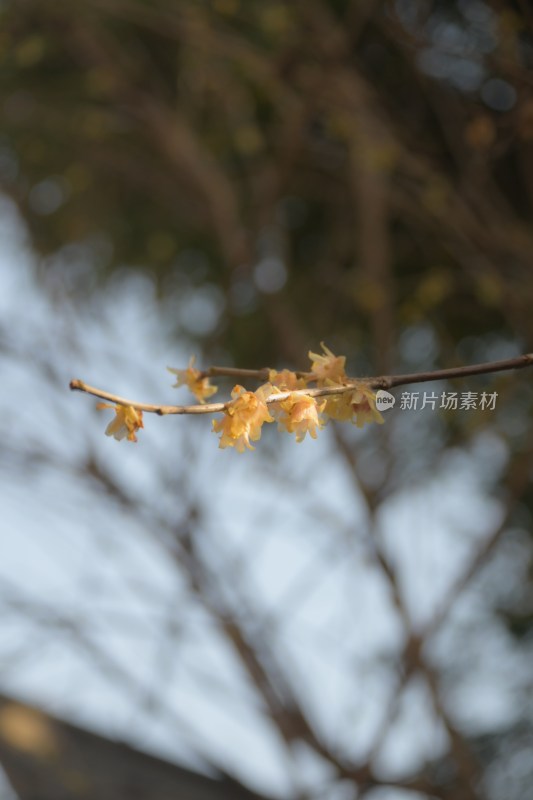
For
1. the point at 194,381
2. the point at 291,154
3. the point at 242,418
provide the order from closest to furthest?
the point at 242,418 < the point at 194,381 < the point at 291,154

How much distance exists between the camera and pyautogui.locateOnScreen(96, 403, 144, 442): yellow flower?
60 centimetres

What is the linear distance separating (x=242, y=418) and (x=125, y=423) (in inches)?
3.0

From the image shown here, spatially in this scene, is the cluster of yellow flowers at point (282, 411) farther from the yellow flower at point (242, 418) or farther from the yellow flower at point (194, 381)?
the yellow flower at point (194, 381)

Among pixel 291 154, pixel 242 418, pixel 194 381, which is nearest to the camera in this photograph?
pixel 242 418

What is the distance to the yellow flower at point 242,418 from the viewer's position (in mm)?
577

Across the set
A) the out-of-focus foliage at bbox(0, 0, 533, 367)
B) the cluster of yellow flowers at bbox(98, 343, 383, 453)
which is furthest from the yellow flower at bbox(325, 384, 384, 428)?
the out-of-focus foliage at bbox(0, 0, 533, 367)

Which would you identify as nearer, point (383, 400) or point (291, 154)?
point (383, 400)

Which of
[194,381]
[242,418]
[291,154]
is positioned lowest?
[242,418]

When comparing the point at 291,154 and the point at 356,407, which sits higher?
the point at 291,154

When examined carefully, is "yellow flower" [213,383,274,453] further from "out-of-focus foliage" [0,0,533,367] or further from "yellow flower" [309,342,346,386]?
"out-of-focus foliage" [0,0,533,367]

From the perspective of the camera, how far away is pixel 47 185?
2.35 metres

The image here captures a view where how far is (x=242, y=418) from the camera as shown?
58cm

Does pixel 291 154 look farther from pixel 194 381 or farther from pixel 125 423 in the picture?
pixel 125 423

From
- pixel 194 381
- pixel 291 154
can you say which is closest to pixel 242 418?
pixel 194 381
